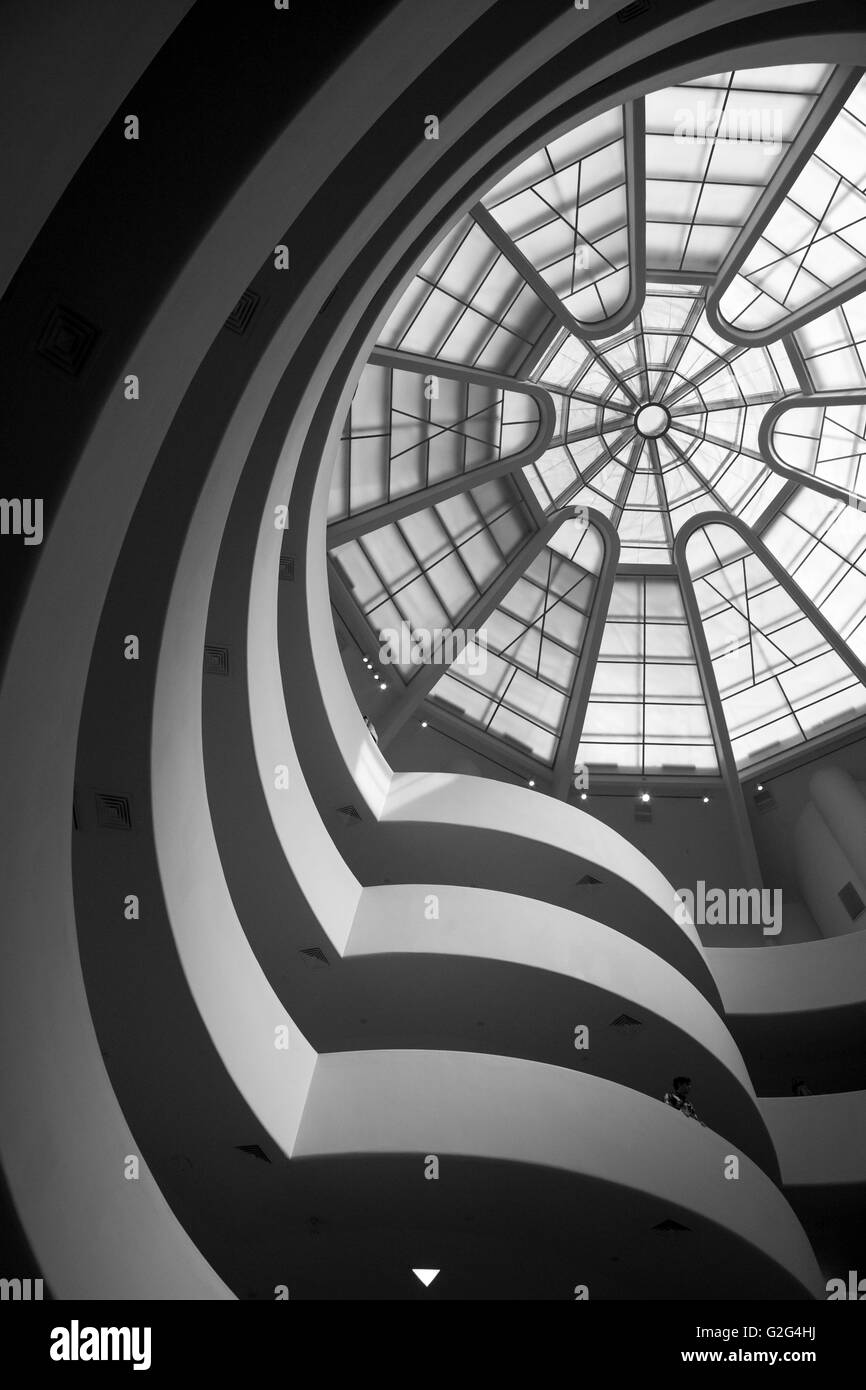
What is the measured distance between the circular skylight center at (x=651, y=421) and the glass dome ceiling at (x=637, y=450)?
58mm

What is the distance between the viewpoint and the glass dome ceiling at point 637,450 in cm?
1930

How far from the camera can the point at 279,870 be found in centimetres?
1488

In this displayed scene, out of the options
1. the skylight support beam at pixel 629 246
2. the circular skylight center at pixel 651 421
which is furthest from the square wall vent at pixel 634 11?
the circular skylight center at pixel 651 421

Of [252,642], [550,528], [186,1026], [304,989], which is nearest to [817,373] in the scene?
[550,528]

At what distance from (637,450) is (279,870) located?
14804 millimetres

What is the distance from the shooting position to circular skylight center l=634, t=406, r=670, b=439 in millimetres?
23812

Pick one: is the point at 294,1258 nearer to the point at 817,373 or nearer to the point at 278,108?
the point at 278,108

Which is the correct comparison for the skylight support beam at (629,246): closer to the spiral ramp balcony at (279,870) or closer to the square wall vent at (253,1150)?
the spiral ramp balcony at (279,870)

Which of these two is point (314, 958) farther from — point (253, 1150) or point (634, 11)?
point (634, 11)

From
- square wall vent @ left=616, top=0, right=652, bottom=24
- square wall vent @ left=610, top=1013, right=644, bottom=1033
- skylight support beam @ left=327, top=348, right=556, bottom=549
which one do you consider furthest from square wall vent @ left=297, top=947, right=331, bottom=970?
square wall vent @ left=616, top=0, right=652, bottom=24

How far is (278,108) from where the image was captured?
19.7 ft

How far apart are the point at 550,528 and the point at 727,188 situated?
26.8ft

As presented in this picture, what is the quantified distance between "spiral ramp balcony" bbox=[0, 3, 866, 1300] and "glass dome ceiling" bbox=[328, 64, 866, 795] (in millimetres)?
5194

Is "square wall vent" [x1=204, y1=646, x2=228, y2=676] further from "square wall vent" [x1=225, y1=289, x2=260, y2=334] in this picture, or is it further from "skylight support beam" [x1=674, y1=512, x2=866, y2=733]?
"skylight support beam" [x1=674, y1=512, x2=866, y2=733]
